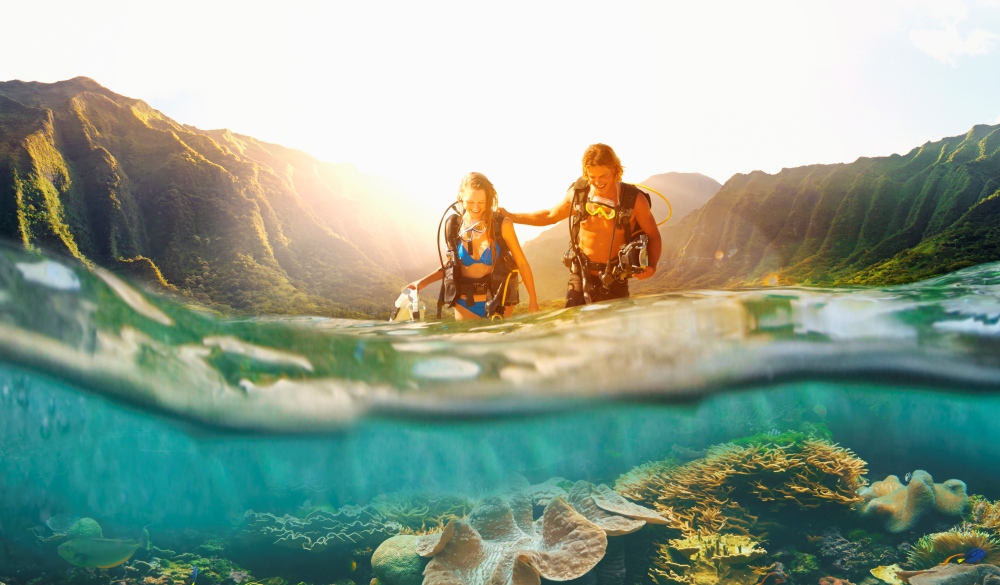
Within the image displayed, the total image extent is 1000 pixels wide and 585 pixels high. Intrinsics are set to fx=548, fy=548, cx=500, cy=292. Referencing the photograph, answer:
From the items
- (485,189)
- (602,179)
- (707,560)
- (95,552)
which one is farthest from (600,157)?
(95,552)

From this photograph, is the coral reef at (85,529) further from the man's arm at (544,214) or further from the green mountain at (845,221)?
the green mountain at (845,221)

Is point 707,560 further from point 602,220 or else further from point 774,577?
point 602,220

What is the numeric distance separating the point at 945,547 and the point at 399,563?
17.5ft

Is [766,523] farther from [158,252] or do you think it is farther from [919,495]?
[158,252]

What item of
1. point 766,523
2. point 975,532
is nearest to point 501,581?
point 766,523

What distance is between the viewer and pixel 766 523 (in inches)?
216

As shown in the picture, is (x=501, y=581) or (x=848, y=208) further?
(x=848, y=208)

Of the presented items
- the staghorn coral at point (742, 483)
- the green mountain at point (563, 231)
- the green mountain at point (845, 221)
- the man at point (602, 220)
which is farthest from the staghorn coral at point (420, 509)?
the green mountain at point (845, 221)

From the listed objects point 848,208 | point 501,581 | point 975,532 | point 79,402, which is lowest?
point 975,532

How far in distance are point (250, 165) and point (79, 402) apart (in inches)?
4267

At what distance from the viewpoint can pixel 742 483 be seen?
5668mm

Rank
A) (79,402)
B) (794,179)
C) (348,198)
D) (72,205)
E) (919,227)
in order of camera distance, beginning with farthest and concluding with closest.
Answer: (348,198) → (794,179) → (72,205) → (919,227) → (79,402)

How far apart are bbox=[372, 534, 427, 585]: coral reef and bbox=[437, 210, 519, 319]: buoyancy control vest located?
248cm

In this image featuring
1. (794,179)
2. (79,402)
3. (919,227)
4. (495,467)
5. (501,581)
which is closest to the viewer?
(501,581)
